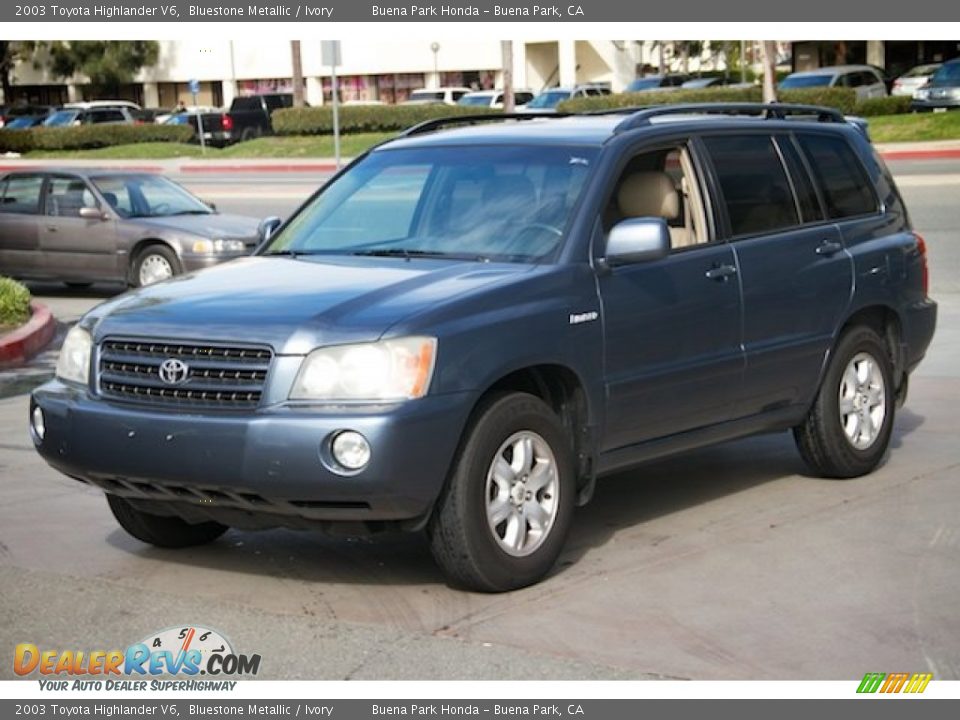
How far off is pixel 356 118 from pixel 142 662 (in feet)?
140

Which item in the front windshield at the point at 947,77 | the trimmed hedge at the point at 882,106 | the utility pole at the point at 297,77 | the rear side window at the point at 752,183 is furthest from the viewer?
the utility pole at the point at 297,77

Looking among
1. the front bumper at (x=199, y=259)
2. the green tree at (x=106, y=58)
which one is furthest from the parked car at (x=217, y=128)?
the front bumper at (x=199, y=259)

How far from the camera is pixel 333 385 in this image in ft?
20.2

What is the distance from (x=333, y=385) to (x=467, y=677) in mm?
1255

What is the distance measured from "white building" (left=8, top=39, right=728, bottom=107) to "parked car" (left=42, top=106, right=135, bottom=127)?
30.8ft

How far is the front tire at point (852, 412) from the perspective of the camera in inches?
331

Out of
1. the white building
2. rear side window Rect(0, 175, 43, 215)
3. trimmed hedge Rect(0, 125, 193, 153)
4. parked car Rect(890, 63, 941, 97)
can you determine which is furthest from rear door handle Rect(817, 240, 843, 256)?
the white building

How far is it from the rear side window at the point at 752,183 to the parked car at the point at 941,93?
35.8 metres

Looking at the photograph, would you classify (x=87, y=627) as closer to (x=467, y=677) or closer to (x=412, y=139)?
(x=467, y=677)

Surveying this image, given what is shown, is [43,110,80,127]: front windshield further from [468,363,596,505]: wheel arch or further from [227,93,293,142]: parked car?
[468,363,596,505]: wheel arch

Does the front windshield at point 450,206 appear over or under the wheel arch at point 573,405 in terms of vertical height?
over

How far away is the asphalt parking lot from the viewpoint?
5.74 meters

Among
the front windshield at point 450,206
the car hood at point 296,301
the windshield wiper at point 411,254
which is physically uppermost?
the front windshield at point 450,206

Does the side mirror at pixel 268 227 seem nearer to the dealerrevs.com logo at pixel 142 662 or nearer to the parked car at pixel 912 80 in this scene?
the dealerrevs.com logo at pixel 142 662
